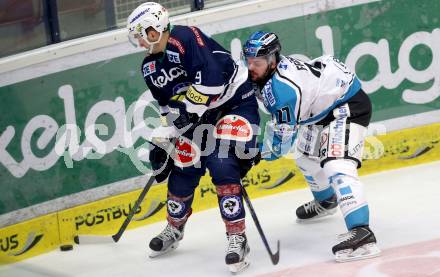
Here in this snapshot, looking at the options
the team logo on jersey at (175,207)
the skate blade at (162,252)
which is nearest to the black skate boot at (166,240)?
the skate blade at (162,252)

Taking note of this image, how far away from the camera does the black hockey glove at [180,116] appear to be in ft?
18.3

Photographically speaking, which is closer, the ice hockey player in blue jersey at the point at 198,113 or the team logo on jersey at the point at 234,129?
the ice hockey player in blue jersey at the point at 198,113

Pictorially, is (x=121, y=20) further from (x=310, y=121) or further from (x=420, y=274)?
(x=420, y=274)

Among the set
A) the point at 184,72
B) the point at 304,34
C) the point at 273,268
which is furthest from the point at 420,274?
the point at 304,34

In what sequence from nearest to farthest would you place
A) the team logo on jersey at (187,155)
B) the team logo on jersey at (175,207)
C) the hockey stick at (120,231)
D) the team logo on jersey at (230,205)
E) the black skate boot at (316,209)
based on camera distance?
1. the team logo on jersey at (230,205)
2. the team logo on jersey at (187,155)
3. the team logo on jersey at (175,207)
4. the hockey stick at (120,231)
5. the black skate boot at (316,209)

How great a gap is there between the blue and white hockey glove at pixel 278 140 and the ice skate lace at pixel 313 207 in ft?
2.03

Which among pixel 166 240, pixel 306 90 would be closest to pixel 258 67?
pixel 306 90

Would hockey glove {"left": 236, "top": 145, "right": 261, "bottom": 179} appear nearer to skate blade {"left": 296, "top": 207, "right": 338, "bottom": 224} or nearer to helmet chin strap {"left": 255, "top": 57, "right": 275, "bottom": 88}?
helmet chin strap {"left": 255, "top": 57, "right": 275, "bottom": 88}

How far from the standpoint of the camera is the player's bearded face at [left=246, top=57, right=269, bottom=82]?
5484 millimetres

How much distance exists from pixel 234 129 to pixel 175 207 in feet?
2.02

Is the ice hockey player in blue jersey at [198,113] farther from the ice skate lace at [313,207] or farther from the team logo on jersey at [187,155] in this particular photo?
the ice skate lace at [313,207]

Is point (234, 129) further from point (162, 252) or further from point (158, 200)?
point (158, 200)

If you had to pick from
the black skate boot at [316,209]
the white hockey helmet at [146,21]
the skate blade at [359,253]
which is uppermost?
the white hockey helmet at [146,21]

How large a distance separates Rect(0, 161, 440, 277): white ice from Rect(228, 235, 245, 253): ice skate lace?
136mm
